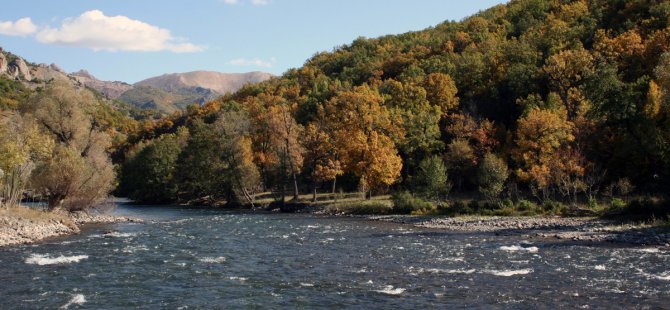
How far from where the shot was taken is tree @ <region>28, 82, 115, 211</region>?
4959 cm

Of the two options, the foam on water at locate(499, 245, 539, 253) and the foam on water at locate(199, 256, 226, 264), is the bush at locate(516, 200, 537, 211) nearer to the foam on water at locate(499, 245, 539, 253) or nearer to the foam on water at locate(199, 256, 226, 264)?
the foam on water at locate(499, 245, 539, 253)

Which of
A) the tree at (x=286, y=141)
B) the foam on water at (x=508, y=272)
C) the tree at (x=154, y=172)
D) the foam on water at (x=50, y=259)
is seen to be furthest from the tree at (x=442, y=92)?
the foam on water at (x=50, y=259)

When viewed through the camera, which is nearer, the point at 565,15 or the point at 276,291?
the point at 276,291

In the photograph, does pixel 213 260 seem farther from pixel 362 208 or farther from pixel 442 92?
pixel 442 92

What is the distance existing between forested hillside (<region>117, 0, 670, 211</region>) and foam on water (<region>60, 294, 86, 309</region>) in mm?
41839

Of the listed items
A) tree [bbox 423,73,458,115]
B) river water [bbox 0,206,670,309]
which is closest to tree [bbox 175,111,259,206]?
tree [bbox 423,73,458,115]

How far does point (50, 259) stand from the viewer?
1128 inches

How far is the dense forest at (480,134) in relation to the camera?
5503cm

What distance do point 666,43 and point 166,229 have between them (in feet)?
227

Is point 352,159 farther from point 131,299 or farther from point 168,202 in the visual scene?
point 131,299

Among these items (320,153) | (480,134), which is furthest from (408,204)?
(480,134)

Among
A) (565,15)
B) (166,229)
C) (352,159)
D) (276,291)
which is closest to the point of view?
(276,291)

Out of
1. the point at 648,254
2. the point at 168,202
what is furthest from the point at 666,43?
the point at 168,202

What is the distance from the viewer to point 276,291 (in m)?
22.2
